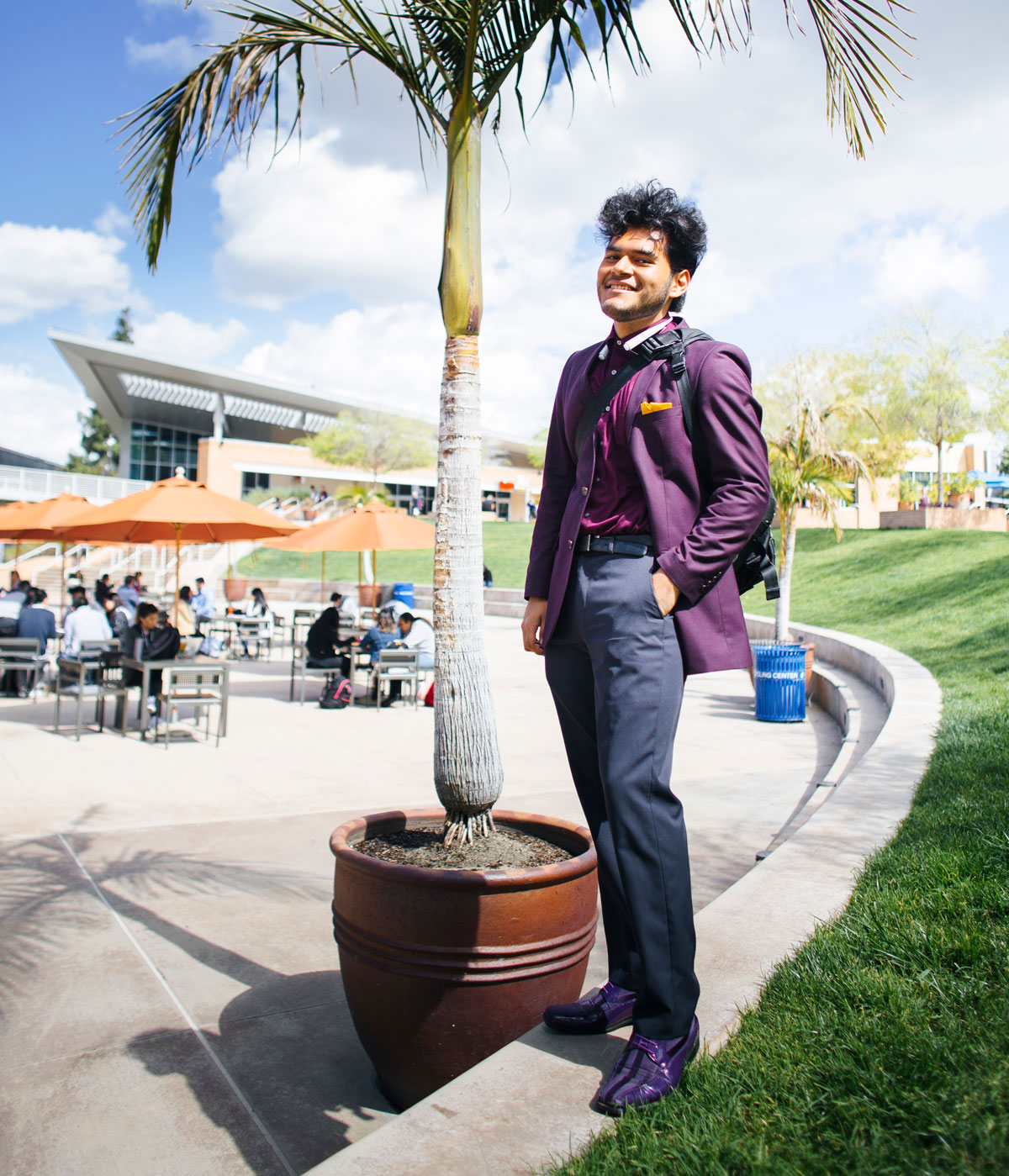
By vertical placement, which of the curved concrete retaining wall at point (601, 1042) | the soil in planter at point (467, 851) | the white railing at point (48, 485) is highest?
the white railing at point (48, 485)

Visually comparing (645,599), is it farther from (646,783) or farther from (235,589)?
(235,589)

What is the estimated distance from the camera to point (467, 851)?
2861 millimetres

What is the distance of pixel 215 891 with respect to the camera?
4562 millimetres

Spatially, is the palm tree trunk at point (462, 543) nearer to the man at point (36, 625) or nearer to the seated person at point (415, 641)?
the seated person at point (415, 641)

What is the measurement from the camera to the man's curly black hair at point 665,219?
2.32 metres

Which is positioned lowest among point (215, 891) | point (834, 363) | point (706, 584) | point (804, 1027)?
point (215, 891)

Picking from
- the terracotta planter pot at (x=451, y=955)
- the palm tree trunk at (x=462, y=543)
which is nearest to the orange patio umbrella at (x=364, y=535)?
the palm tree trunk at (x=462, y=543)

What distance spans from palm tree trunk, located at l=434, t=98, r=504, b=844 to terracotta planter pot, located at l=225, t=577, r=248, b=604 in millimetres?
31340

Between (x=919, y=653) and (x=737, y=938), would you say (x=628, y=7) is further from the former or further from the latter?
(x=919, y=653)

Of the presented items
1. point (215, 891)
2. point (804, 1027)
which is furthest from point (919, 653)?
point (804, 1027)

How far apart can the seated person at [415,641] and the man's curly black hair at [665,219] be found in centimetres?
950

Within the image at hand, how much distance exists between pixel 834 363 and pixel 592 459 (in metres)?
38.0

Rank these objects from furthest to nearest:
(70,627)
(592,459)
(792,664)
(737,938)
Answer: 1. (70,627)
2. (792,664)
3. (737,938)
4. (592,459)

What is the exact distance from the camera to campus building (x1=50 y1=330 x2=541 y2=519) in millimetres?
53125
